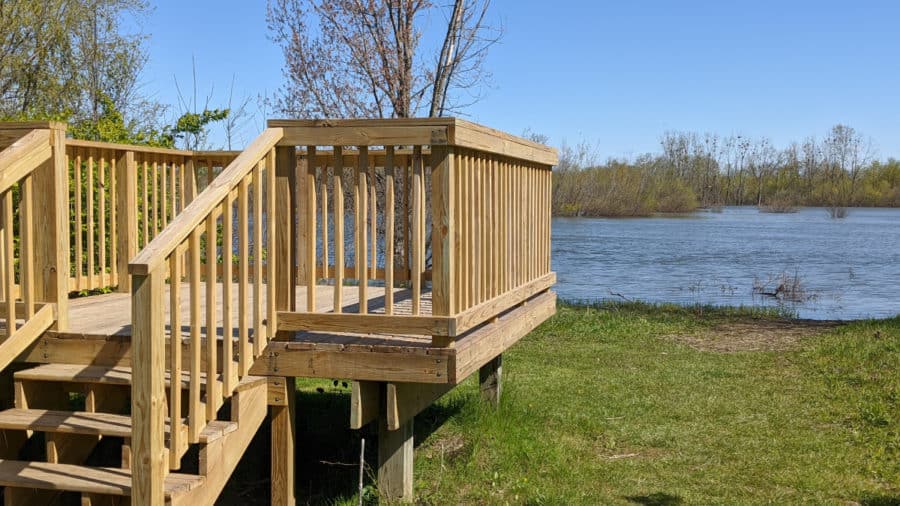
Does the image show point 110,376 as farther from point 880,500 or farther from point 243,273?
point 880,500

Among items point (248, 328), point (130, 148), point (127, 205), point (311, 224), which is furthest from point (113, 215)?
point (311, 224)

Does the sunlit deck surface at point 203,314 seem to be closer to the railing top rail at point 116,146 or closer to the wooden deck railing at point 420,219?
the wooden deck railing at point 420,219

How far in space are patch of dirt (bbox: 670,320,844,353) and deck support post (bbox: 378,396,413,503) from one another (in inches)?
282

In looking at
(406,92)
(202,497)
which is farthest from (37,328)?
(406,92)

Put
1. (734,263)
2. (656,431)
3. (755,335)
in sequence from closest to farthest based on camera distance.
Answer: (656,431), (755,335), (734,263)

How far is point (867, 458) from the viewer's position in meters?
6.82

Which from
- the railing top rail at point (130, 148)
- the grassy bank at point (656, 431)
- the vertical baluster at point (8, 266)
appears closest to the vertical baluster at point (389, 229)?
the grassy bank at point (656, 431)

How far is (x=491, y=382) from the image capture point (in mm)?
8203

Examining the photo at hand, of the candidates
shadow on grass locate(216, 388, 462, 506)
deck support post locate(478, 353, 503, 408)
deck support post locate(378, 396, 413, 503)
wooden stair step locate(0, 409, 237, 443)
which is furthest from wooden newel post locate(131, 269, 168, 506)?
deck support post locate(478, 353, 503, 408)

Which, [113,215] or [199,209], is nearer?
[199,209]

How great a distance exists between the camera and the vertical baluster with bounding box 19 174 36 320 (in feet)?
15.9

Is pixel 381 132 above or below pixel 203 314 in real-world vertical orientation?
above

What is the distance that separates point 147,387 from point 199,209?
0.81 meters

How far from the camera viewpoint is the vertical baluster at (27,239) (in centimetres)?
483
